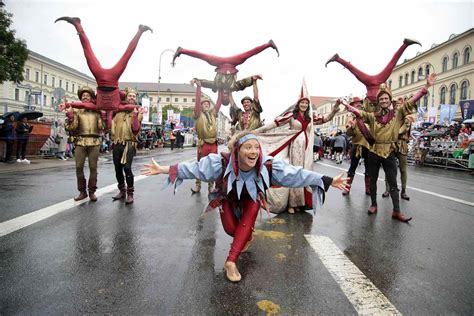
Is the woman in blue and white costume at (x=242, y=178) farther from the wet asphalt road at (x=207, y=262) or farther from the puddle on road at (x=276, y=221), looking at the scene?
the puddle on road at (x=276, y=221)

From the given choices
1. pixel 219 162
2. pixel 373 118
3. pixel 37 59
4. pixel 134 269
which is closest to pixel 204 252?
pixel 134 269

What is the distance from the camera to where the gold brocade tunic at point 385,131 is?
5129 millimetres

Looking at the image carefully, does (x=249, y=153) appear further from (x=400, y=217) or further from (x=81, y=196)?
(x=81, y=196)

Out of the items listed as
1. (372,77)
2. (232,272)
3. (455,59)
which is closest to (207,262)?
(232,272)

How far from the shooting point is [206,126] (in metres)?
6.48

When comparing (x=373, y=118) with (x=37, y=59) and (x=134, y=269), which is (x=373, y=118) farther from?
(x=37, y=59)

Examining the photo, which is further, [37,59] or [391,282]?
[37,59]

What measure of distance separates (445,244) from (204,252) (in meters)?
2.86

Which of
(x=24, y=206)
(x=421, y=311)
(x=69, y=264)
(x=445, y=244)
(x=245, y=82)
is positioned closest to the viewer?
(x=421, y=311)

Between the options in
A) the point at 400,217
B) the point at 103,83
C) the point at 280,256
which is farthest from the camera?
the point at 103,83

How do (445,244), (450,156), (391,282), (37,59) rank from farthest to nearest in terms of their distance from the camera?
(37,59) → (450,156) → (445,244) → (391,282)

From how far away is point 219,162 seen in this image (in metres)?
3.15

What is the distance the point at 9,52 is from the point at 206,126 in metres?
22.8

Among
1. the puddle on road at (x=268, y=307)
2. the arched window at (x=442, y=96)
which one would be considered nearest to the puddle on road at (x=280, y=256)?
the puddle on road at (x=268, y=307)
